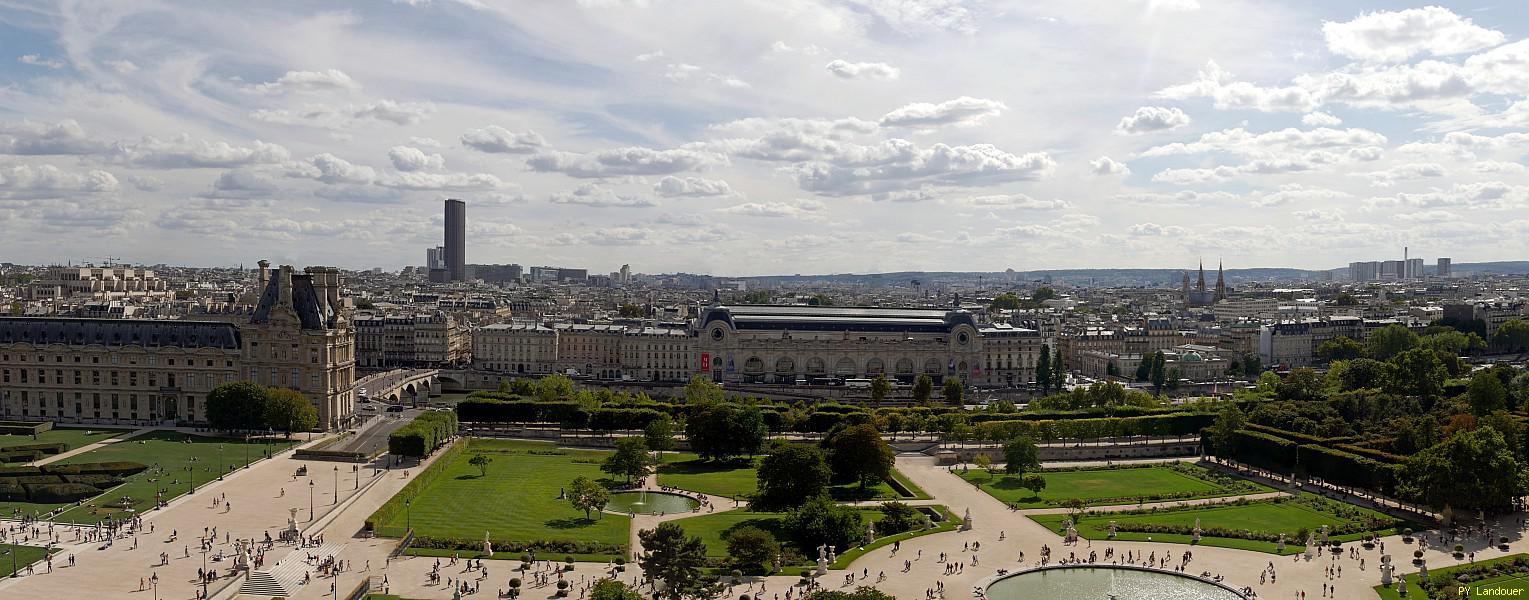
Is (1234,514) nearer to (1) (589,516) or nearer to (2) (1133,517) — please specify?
(2) (1133,517)

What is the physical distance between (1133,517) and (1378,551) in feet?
42.6

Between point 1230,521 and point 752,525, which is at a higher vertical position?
point 752,525

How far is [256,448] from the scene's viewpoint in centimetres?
9000

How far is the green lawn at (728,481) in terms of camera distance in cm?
7806

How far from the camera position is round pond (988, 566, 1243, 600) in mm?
55938

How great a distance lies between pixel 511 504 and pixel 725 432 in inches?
824

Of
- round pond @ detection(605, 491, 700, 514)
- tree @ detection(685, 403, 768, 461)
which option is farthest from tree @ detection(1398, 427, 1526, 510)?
tree @ detection(685, 403, 768, 461)

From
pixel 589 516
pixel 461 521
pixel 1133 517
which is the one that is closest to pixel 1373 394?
pixel 1133 517

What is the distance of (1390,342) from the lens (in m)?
147

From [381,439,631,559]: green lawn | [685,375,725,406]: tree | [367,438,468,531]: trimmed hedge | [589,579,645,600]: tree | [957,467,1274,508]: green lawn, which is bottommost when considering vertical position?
[957,467,1274,508]: green lawn

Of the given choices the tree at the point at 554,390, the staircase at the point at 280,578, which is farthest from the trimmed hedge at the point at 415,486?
the tree at the point at 554,390

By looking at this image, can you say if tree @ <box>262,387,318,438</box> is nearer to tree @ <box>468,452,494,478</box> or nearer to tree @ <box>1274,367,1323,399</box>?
tree @ <box>468,452,494,478</box>

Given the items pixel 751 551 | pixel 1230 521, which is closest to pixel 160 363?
pixel 751 551

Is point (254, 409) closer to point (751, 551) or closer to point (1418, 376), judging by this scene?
point (751, 551)
